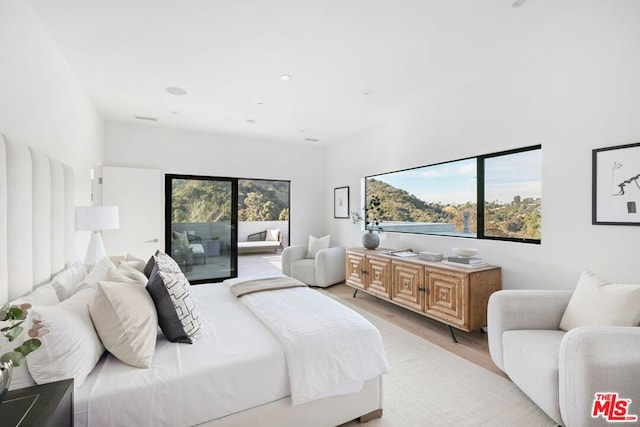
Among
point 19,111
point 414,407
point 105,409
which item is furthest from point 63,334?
point 414,407

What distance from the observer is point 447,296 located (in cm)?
304

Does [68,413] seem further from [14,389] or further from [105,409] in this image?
[14,389]

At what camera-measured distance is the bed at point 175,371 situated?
4.45ft

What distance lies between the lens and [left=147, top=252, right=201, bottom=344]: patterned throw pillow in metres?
1.75

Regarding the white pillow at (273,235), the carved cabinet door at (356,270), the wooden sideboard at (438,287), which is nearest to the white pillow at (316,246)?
the carved cabinet door at (356,270)

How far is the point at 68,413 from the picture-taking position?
47.1 inches

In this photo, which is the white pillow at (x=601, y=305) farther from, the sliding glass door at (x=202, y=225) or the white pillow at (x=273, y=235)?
the white pillow at (x=273, y=235)

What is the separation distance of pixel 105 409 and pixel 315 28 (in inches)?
105

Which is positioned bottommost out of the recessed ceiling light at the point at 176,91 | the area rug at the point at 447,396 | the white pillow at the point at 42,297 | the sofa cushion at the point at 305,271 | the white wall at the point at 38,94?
the area rug at the point at 447,396

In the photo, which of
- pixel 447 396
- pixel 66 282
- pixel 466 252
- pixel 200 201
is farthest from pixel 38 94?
pixel 466 252

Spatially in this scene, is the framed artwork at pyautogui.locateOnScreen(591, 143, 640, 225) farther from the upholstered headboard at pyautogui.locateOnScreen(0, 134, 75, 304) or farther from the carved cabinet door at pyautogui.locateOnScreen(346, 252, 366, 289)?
the upholstered headboard at pyautogui.locateOnScreen(0, 134, 75, 304)

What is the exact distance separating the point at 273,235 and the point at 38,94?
24.6 ft

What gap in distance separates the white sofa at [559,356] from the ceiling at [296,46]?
2.07 metres

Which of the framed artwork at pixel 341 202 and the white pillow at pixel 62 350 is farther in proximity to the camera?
the framed artwork at pixel 341 202
